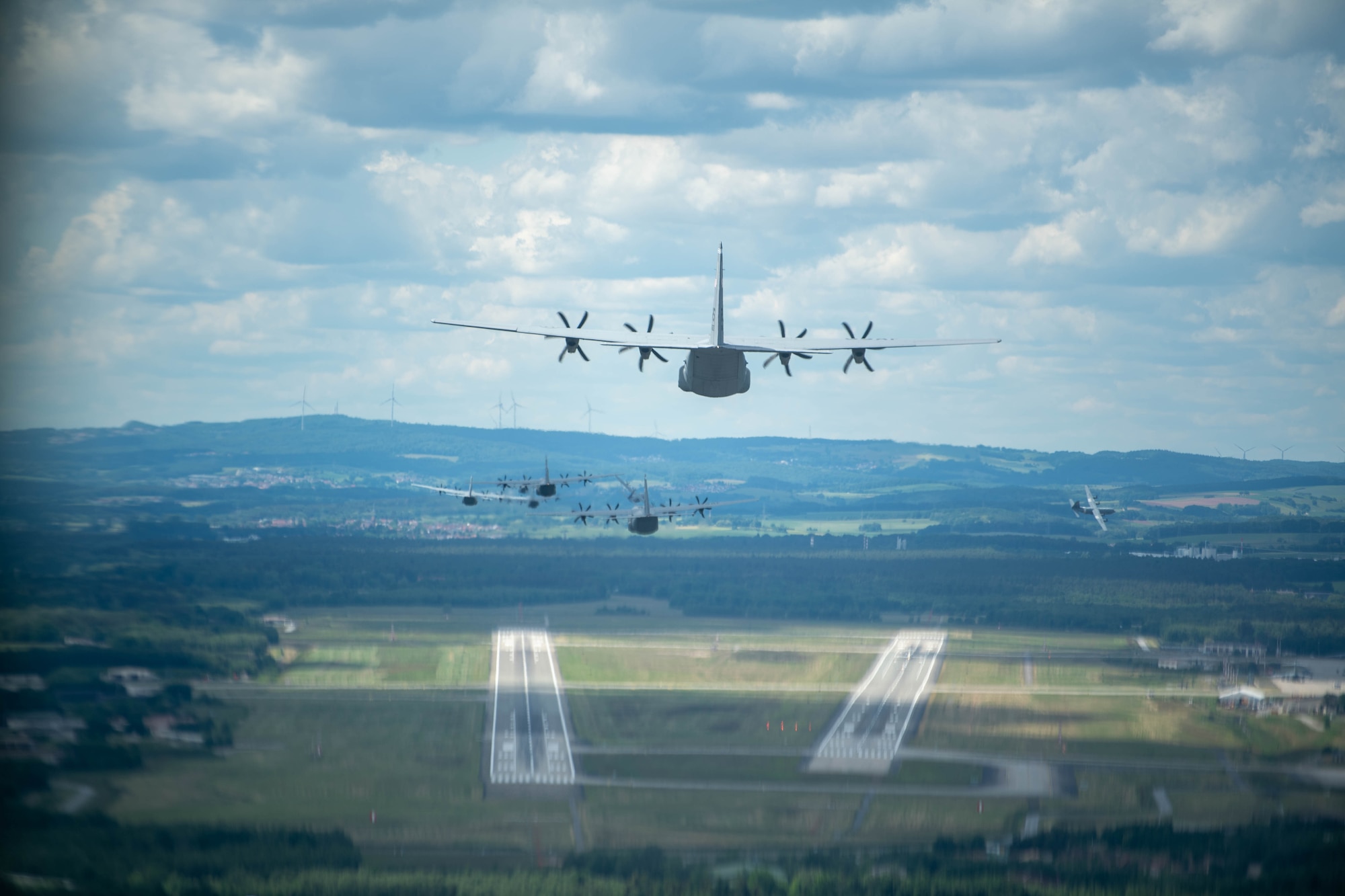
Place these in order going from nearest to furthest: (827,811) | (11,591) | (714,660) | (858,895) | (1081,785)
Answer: (858,895), (827,811), (1081,785), (714,660), (11,591)

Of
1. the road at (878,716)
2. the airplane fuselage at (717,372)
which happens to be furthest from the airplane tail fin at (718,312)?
the road at (878,716)

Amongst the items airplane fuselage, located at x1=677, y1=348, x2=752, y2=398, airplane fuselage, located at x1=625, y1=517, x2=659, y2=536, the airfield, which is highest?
airplane fuselage, located at x1=677, y1=348, x2=752, y2=398

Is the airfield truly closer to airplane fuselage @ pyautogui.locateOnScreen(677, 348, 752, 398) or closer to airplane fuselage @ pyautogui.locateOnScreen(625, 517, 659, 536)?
airplane fuselage @ pyautogui.locateOnScreen(625, 517, 659, 536)

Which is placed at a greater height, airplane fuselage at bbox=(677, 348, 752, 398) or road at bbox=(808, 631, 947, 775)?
airplane fuselage at bbox=(677, 348, 752, 398)

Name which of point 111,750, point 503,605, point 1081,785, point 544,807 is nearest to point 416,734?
point 544,807

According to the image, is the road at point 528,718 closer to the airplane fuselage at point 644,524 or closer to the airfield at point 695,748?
the airfield at point 695,748

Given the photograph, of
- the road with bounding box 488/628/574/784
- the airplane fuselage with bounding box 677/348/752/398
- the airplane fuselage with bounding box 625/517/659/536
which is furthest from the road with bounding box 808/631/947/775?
the airplane fuselage with bounding box 677/348/752/398

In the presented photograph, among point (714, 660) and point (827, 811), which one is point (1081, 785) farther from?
point (714, 660)
